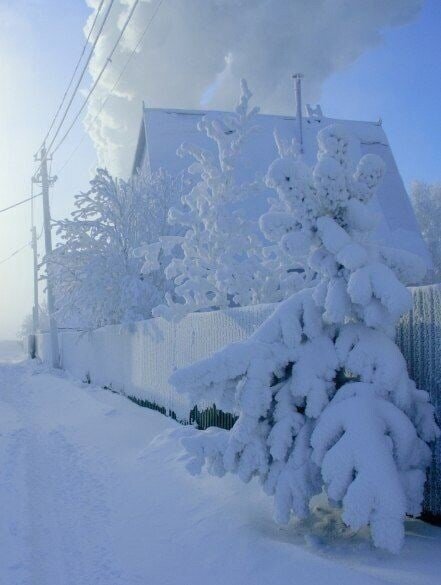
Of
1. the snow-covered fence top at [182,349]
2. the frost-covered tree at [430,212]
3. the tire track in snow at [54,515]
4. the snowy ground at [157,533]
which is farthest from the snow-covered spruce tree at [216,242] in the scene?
the frost-covered tree at [430,212]

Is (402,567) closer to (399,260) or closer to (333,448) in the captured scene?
(333,448)

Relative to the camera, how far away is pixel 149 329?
11422mm

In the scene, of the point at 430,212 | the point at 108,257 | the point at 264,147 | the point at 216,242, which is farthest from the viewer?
the point at 430,212

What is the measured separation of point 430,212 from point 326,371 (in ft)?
129

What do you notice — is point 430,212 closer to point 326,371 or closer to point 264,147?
point 264,147

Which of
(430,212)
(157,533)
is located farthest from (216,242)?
(430,212)

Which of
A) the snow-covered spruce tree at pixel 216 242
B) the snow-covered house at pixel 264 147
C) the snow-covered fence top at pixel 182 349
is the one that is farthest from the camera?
the snow-covered house at pixel 264 147

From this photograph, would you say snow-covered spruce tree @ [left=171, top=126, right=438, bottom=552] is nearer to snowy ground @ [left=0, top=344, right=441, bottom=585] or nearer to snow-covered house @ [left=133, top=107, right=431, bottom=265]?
snowy ground @ [left=0, top=344, right=441, bottom=585]

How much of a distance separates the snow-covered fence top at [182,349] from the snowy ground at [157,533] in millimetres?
902

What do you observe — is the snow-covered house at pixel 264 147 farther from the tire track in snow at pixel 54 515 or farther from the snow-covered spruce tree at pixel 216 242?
the tire track in snow at pixel 54 515

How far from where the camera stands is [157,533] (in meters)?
4.91

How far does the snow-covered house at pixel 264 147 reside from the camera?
867 inches

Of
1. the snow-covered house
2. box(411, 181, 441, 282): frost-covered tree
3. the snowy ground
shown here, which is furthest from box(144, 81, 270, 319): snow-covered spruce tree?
box(411, 181, 441, 282): frost-covered tree

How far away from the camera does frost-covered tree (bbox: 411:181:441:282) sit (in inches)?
1483
